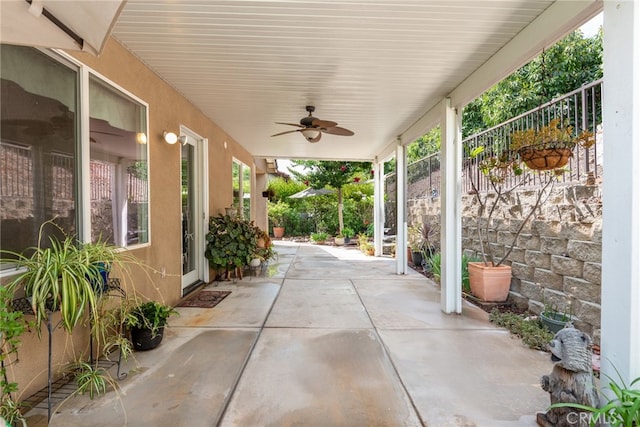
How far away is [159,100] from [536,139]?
153 inches

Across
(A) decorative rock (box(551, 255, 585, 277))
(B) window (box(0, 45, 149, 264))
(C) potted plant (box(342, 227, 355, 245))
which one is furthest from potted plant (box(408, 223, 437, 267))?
(B) window (box(0, 45, 149, 264))

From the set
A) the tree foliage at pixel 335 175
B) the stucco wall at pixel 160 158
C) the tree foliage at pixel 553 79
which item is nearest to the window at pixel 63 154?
the stucco wall at pixel 160 158

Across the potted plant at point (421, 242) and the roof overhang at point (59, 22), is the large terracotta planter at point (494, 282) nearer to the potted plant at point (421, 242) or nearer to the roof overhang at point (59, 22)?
the potted plant at point (421, 242)

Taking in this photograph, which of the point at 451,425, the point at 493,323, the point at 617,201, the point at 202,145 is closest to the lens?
the point at 617,201

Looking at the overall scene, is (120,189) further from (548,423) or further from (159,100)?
(548,423)

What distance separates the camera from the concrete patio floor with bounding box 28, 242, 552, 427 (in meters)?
1.98

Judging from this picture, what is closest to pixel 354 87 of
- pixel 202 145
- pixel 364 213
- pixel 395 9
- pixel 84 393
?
pixel 395 9

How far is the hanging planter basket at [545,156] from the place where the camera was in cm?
250

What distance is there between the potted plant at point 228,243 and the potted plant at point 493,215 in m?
3.62

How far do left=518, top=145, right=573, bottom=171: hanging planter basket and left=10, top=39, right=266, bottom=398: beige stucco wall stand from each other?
11.6 ft

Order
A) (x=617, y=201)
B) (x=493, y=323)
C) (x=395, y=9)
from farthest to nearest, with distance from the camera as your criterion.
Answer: (x=493, y=323)
(x=395, y=9)
(x=617, y=201)

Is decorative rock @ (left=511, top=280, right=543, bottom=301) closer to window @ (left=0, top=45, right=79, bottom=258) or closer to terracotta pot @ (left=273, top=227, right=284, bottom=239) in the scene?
window @ (left=0, top=45, right=79, bottom=258)

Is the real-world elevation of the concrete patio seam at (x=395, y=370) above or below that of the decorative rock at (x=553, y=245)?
below

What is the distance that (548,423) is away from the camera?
1.82 m
